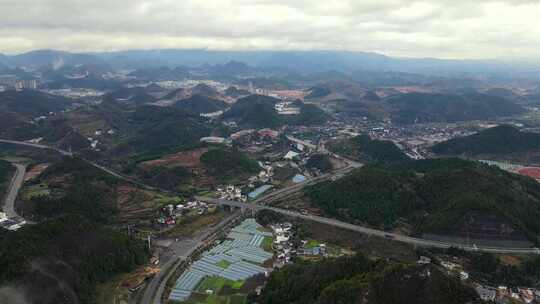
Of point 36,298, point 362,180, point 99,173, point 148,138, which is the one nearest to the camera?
point 36,298

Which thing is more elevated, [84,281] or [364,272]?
[364,272]

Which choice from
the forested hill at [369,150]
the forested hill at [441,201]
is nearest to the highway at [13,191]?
the forested hill at [441,201]

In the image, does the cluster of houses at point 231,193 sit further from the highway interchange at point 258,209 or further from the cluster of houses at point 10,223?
the cluster of houses at point 10,223

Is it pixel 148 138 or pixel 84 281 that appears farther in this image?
pixel 148 138

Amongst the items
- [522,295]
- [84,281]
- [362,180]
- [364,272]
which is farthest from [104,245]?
[522,295]

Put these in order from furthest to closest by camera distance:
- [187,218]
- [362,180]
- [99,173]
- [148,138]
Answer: [148,138], [99,173], [362,180], [187,218]

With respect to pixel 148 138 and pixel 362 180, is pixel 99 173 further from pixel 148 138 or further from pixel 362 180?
pixel 362 180

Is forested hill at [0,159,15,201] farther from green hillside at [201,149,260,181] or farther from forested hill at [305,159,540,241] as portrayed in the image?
forested hill at [305,159,540,241]

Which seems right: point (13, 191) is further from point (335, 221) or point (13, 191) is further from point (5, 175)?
point (335, 221)
